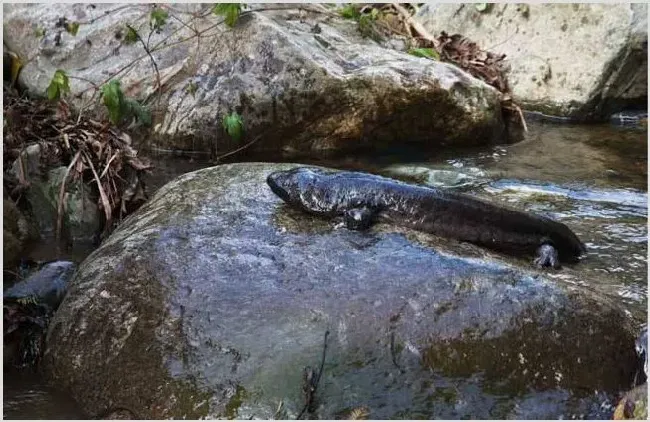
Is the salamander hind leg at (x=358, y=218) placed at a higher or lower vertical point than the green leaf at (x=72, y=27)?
lower

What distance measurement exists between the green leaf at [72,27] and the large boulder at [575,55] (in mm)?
6490

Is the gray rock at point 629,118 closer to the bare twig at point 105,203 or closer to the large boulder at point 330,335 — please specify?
the large boulder at point 330,335

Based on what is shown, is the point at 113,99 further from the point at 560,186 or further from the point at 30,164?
the point at 560,186

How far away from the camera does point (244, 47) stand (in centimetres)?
802

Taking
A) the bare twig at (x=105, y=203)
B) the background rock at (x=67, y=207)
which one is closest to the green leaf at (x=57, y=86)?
the background rock at (x=67, y=207)

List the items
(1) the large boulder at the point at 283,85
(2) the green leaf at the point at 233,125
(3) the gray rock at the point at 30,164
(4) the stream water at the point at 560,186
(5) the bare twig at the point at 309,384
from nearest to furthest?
(5) the bare twig at the point at 309,384
(4) the stream water at the point at 560,186
(3) the gray rock at the point at 30,164
(2) the green leaf at the point at 233,125
(1) the large boulder at the point at 283,85

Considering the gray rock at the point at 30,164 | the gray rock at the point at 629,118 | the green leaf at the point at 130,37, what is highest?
the green leaf at the point at 130,37

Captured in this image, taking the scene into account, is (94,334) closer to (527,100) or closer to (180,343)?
(180,343)

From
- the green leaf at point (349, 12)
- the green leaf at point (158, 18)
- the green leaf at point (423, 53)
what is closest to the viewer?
the green leaf at point (158, 18)

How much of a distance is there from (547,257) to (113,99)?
4.44m

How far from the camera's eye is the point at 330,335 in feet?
11.3

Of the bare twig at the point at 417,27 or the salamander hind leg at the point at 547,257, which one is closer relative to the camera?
the salamander hind leg at the point at 547,257

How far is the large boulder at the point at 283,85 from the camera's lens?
7.72m

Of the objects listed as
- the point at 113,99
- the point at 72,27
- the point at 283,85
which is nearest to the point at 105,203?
the point at 113,99
